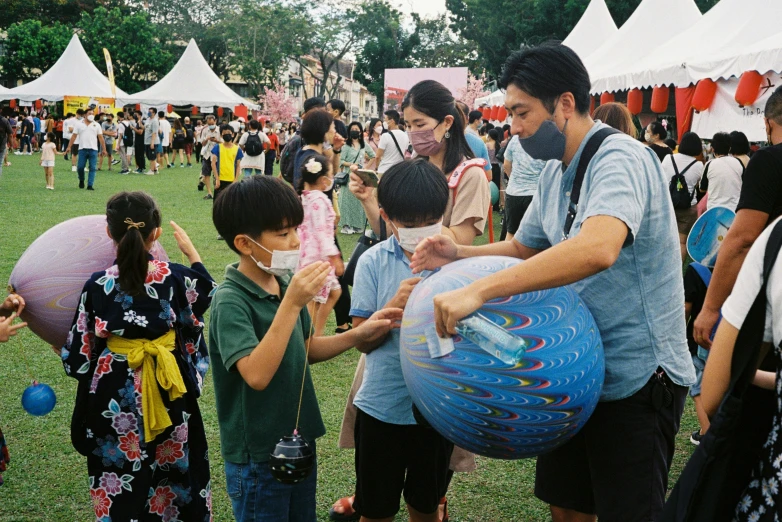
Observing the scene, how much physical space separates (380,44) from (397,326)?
6148cm

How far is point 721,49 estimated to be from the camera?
9.88m

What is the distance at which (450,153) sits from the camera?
13.5ft

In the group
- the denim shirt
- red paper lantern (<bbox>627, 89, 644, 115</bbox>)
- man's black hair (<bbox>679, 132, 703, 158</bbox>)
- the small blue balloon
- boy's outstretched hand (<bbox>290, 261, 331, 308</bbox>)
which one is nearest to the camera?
the denim shirt

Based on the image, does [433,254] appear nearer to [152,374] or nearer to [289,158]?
[152,374]

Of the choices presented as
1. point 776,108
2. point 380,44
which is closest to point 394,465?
point 776,108

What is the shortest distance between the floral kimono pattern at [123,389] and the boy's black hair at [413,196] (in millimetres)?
849

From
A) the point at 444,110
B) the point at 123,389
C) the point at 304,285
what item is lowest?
the point at 123,389

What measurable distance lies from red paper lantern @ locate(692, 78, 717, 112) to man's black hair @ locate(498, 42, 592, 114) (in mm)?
8346

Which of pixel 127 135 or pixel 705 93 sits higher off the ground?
pixel 705 93

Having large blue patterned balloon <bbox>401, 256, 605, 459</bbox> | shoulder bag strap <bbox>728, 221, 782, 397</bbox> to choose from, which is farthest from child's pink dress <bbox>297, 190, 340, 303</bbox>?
shoulder bag strap <bbox>728, 221, 782, 397</bbox>

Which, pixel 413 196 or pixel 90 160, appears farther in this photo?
pixel 90 160

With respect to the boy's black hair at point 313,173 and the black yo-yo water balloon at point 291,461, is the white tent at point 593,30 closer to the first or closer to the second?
the boy's black hair at point 313,173

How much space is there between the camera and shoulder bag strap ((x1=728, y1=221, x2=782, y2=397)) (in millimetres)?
1720

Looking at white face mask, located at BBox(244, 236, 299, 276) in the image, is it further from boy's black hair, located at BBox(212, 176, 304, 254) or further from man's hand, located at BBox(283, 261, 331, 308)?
man's hand, located at BBox(283, 261, 331, 308)
